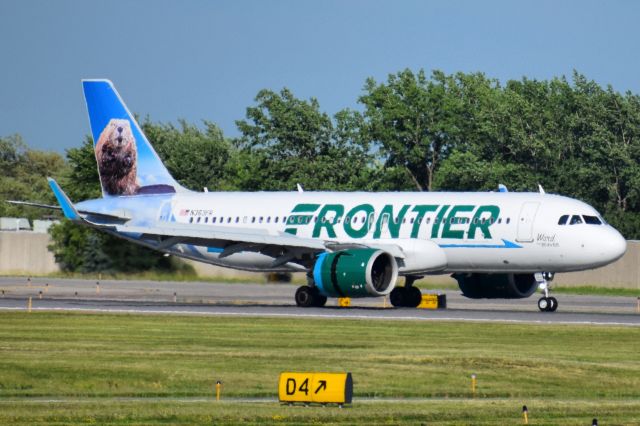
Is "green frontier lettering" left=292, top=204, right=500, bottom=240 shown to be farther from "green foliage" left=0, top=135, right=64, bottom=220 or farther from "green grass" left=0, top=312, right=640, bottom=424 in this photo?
"green foliage" left=0, top=135, right=64, bottom=220

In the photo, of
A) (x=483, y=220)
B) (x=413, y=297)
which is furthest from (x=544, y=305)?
(x=413, y=297)

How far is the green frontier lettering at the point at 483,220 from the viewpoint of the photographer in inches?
1873

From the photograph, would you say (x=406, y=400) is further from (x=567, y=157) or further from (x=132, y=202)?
(x=567, y=157)

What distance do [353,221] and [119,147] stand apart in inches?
495

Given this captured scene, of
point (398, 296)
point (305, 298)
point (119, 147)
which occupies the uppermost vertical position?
point (119, 147)

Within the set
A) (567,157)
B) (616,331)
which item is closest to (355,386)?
(616,331)

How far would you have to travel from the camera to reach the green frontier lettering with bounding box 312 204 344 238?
51.4m

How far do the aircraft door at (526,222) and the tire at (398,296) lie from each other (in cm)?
627

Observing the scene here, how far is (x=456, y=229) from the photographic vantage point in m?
48.1

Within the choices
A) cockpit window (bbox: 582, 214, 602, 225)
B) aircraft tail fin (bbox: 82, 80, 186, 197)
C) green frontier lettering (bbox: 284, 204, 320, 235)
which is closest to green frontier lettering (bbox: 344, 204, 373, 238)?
green frontier lettering (bbox: 284, 204, 320, 235)

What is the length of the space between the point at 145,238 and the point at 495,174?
145 ft

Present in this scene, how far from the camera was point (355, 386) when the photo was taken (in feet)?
84.7

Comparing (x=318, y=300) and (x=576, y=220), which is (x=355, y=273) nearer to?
(x=318, y=300)

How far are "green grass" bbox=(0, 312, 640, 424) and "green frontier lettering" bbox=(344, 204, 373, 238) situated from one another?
30.6ft
